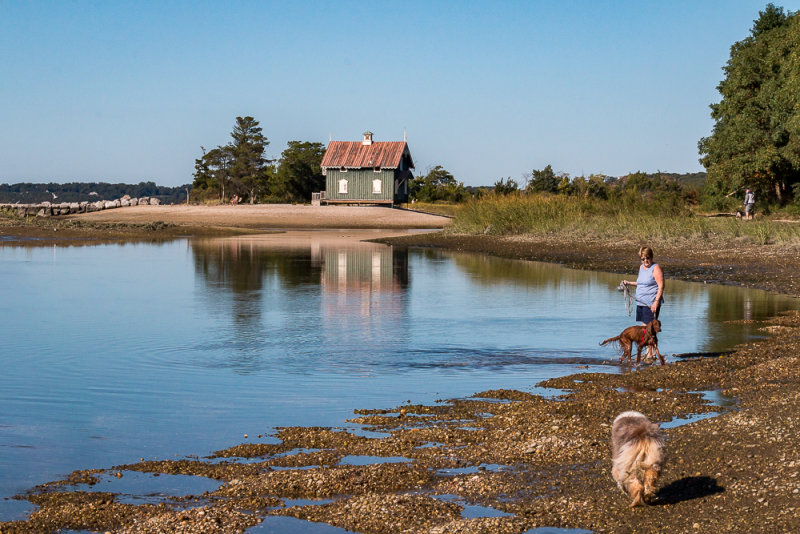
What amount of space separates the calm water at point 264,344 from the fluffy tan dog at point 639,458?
Result: 11.2 feet

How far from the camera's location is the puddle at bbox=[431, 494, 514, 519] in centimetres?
625

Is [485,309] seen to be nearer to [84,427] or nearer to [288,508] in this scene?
[84,427]

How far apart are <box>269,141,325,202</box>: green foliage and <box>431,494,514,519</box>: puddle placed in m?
72.2

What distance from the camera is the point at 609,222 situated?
37.2 m

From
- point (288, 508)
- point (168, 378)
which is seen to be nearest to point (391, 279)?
point (168, 378)

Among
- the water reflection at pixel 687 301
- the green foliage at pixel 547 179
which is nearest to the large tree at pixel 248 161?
the green foliage at pixel 547 179

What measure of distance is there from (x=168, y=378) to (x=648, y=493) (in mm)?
6961

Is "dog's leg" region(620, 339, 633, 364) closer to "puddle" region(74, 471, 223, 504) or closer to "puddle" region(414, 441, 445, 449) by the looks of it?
"puddle" region(414, 441, 445, 449)

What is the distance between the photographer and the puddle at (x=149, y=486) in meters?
6.70

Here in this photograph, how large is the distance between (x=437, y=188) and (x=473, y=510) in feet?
248

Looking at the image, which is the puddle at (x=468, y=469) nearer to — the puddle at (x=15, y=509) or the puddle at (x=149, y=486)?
the puddle at (x=149, y=486)

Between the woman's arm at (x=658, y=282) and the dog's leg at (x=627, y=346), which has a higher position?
the woman's arm at (x=658, y=282)

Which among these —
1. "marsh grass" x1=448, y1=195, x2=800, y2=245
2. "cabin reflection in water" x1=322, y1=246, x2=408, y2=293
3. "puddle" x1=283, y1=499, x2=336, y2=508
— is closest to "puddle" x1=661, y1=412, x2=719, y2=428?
"puddle" x1=283, y1=499, x2=336, y2=508

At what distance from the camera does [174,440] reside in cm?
837
